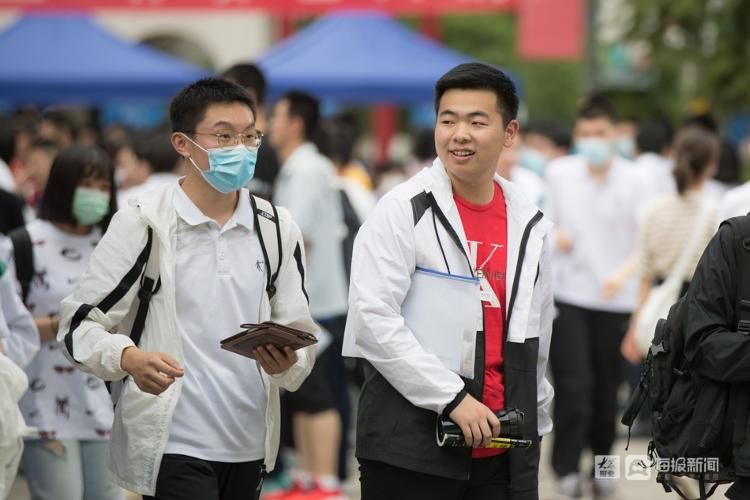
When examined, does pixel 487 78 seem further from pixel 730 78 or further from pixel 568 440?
pixel 730 78

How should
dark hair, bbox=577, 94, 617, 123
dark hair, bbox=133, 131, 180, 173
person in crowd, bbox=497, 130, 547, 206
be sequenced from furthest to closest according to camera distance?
1. dark hair, bbox=577, 94, 617, 123
2. dark hair, bbox=133, 131, 180, 173
3. person in crowd, bbox=497, 130, 547, 206

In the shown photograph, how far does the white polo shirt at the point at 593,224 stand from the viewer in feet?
29.3

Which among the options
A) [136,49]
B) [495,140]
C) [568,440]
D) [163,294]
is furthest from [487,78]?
[136,49]

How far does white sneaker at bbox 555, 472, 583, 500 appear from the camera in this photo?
28.3 feet

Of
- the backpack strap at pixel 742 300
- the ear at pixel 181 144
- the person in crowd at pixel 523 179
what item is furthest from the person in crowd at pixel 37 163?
the backpack strap at pixel 742 300

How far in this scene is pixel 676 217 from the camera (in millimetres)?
8234

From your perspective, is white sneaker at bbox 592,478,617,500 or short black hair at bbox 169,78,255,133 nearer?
short black hair at bbox 169,78,255,133

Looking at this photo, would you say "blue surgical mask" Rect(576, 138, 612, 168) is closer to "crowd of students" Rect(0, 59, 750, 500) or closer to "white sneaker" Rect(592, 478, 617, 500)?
"white sneaker" Rect(592, 478, 617, 500)

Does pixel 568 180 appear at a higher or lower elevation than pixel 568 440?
higher

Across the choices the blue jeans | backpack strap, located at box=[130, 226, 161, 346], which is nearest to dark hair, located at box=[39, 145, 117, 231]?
the blue jeans

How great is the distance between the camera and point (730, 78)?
17.6 m

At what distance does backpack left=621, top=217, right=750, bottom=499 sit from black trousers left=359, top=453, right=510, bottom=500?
1.58ft

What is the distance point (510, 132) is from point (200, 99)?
1.12 meters

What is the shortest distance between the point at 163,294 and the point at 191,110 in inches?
27.4
